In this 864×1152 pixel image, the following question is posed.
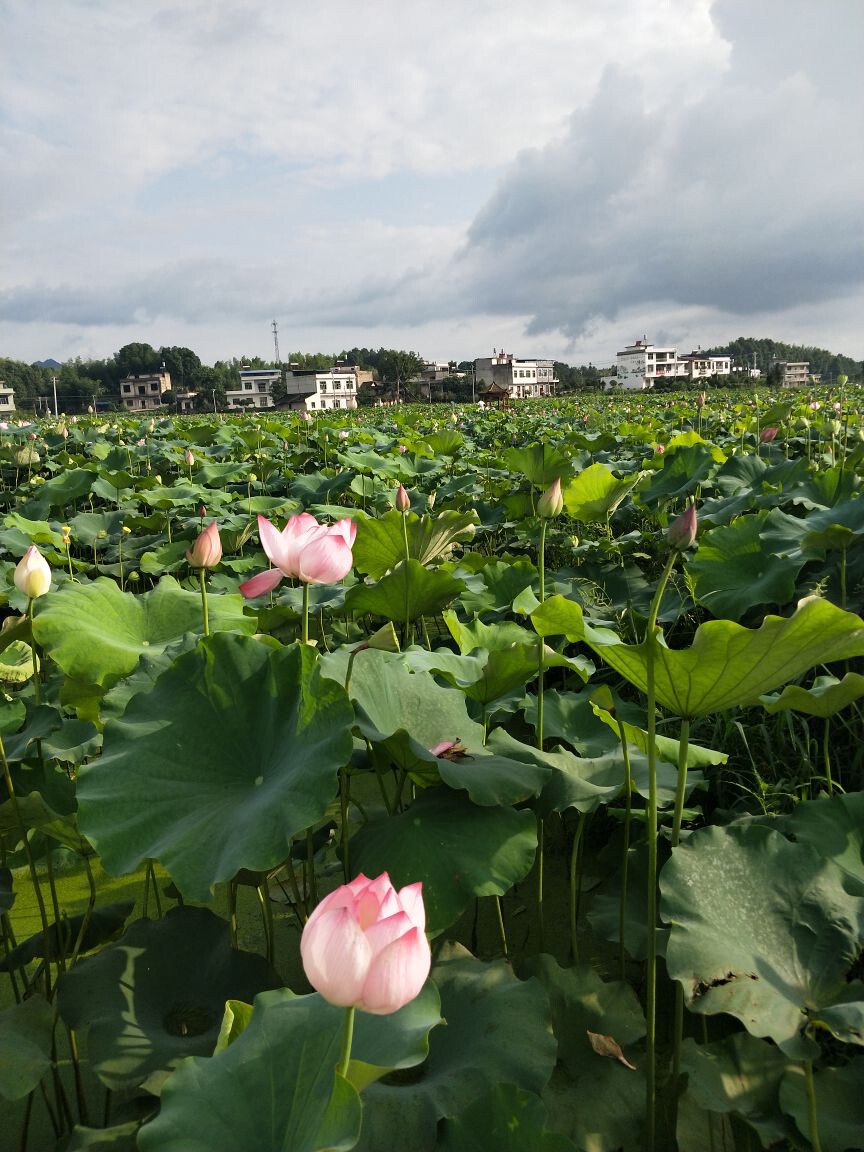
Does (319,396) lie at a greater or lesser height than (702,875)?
greater

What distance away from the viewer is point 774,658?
90cm

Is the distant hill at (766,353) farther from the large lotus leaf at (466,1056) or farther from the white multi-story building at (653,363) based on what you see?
the large lotus leaf at (466,1056)

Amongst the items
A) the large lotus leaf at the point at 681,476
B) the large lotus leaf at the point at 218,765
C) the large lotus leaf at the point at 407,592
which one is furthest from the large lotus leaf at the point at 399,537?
Answer: the large lotus leaf at the point at 681,476

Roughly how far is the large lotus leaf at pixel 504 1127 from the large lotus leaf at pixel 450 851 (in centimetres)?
22

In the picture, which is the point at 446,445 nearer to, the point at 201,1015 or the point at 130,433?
the point at 201,1015

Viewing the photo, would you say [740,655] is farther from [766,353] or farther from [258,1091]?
[766,353]

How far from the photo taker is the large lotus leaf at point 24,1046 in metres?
0.90

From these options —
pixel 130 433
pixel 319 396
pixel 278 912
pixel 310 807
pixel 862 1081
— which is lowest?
pixel 278 912

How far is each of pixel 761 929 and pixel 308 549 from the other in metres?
0.76

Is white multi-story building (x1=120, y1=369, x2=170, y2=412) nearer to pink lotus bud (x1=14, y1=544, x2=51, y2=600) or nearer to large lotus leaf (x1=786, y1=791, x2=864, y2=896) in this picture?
pink lotus bud (x1=14, y1=544, x2=51, y2=600)

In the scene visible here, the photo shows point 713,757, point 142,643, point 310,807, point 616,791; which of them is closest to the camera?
point 310,807

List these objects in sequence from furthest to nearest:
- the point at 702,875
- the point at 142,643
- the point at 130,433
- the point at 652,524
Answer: the point at 130,433 < the point at 652,524 < the point at 142,643 < the point at 702,875

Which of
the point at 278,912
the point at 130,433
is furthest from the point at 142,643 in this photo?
the point at 130,433

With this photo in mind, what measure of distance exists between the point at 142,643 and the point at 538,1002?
0.99 meters
